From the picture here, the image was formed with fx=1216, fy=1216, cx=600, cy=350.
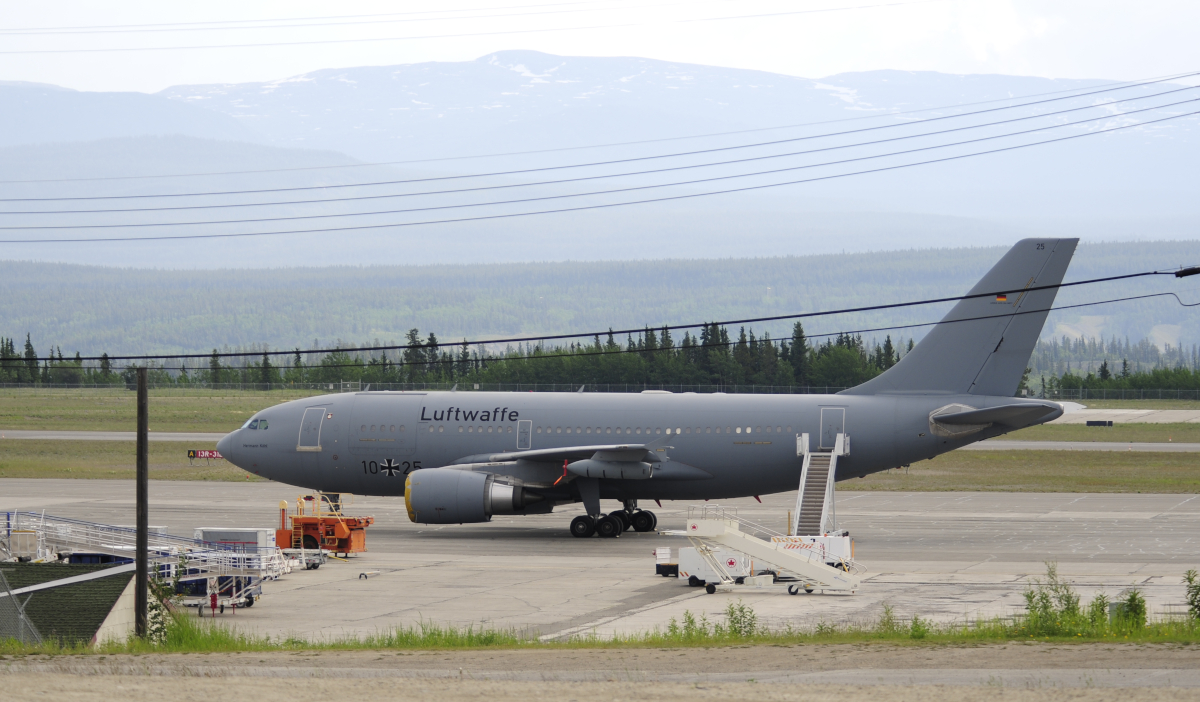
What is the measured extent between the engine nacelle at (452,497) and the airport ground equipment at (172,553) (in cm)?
609

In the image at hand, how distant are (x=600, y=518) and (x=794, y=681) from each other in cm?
2100

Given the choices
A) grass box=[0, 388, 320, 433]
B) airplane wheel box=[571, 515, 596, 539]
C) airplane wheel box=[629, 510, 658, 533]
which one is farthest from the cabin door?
grass box=[0, 388, 320, 433]

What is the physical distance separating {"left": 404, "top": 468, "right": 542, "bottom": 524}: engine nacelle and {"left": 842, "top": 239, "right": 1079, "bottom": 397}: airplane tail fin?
13.3m

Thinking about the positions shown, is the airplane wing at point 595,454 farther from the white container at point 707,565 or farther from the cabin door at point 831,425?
the white container at point 707,565

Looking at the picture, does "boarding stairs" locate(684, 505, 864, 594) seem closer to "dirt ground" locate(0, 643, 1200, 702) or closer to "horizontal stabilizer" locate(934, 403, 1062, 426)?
"dirt ground" locate(0, 643, 1200, 702)

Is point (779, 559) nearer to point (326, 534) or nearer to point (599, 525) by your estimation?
point (599, 525)

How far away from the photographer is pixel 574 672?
17953mm

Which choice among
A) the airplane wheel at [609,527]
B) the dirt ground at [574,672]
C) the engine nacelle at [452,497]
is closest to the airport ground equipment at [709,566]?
the dirt ground at [574,672]

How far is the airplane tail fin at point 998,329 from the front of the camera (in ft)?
120

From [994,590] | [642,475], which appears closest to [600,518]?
[642,475]

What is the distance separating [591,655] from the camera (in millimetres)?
19406

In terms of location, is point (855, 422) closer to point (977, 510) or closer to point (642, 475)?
point (642, 475)

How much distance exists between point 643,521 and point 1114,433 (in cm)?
6496

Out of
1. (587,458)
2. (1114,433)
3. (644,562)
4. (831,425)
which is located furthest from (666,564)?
(1114,433)
